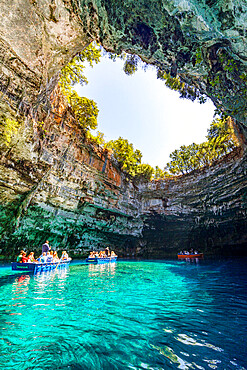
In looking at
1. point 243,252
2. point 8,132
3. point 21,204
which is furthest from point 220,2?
point 243,252

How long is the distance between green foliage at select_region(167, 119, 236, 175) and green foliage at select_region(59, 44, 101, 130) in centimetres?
1207

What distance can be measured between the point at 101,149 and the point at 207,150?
13.9m

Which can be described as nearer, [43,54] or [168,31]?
[168,31]

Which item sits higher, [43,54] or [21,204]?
[43,54]

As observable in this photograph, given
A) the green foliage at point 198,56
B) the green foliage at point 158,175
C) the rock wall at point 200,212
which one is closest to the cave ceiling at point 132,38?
the green foliage at point 198,56

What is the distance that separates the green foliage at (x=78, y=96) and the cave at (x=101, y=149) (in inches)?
41.3

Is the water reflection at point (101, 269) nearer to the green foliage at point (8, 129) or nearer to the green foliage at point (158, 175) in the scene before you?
the green foliage at point (8, 129)

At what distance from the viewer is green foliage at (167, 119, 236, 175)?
18.8 metres

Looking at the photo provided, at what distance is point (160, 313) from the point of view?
4605 millimetres

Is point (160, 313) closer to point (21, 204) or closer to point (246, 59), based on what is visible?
point (246, 59)

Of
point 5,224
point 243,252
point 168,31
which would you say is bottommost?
point 243,252

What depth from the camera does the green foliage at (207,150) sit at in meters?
18.8

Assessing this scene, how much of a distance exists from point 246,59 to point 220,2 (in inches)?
92.8

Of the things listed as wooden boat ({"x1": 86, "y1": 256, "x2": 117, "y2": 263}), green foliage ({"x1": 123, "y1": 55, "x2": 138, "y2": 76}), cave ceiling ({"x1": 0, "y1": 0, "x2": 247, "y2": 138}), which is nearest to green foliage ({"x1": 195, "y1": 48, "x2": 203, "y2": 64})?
cave ceiling ({"x1": 0, "y1": 0, "x2": 247, "y2": 138})
